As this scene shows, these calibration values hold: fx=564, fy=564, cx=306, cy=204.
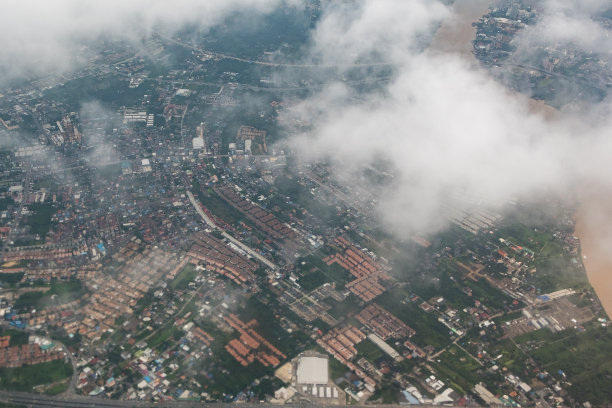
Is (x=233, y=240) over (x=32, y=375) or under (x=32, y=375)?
over

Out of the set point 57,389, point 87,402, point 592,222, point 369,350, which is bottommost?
point 87,402

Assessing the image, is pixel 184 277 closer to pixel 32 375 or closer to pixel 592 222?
pixel 32 375

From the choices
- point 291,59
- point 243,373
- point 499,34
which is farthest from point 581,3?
point 243,373

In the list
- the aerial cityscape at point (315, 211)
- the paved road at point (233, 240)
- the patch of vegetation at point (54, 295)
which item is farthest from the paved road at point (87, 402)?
the paved road at point (233, 240)

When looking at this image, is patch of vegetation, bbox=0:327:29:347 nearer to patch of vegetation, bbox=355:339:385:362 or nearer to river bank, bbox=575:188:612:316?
patch of vegetation, bbox=355:339:385:362

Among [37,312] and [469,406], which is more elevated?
[37,312]

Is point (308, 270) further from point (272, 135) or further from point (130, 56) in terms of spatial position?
point (130, 56)

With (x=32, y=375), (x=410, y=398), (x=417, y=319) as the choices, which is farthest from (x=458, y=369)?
(x=32, y=375)
